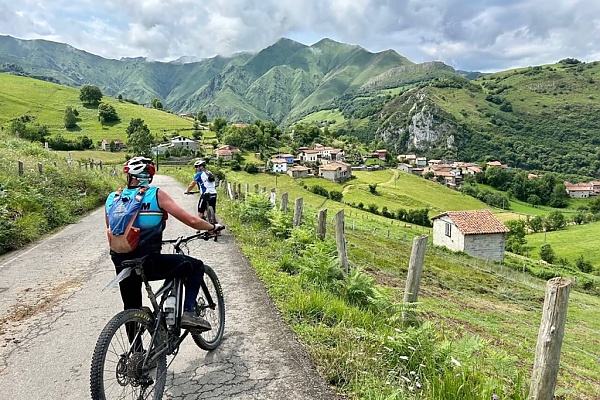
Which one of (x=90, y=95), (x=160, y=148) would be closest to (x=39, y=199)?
(x=160, y=148)

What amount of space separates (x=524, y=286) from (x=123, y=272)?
28233mm

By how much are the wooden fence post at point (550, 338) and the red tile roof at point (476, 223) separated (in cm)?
4669

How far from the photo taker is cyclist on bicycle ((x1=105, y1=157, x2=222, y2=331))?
13.1ft

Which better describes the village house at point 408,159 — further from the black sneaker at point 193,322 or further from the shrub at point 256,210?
the black sneaker at point 193,322

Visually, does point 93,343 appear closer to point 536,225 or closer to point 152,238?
point 152,238

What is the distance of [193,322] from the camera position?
180 inches

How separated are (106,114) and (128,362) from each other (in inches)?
4860

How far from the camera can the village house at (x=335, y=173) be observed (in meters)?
100

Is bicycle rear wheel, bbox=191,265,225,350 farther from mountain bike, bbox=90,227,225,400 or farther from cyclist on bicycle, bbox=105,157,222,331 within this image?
cyclist on bicycle, bbox=105,157,222,331

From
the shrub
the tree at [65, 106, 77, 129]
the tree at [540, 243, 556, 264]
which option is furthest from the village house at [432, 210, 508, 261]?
the tree at [65, 106, 77, 129]

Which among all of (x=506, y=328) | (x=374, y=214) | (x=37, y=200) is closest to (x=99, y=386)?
(x=37, y=200)

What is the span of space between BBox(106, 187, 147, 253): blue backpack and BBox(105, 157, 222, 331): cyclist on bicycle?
0.05 metres

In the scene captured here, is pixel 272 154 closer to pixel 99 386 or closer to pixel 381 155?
pixel 381 155

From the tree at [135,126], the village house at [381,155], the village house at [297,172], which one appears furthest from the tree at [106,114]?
the village house at [381,155]
